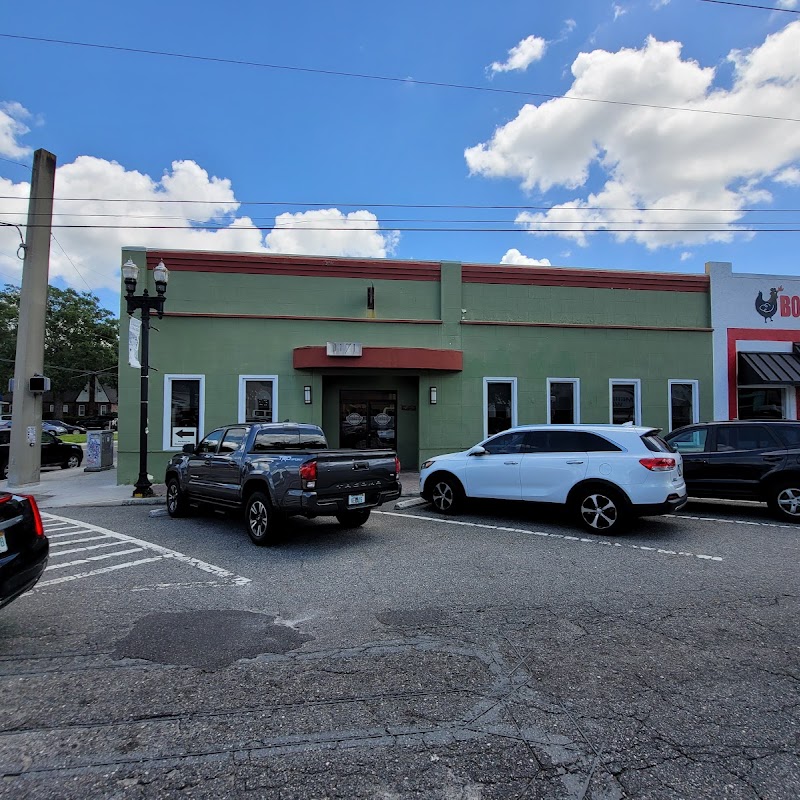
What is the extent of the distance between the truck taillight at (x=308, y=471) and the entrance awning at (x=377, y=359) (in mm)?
7388

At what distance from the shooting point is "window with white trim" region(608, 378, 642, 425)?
1616 cm

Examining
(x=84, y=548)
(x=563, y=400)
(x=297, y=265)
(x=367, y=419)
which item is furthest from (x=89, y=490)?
(x=563, y=400)

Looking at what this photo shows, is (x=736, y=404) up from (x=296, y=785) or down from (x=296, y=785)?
up

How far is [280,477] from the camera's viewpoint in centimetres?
725

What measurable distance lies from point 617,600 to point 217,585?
4099 millimetres

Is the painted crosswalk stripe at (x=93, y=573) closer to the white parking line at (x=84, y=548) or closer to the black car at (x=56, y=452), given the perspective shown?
the white parking line at (x=84, y=548)

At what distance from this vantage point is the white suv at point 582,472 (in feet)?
24.9

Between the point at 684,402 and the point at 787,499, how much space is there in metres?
8.22

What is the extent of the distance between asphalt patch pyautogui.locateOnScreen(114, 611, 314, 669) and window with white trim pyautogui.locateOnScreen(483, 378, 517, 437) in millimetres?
11742

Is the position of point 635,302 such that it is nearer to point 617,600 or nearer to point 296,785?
point 617,600

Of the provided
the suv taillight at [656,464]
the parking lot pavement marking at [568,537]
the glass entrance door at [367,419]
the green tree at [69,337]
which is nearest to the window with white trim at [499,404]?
the glass entrance door at [367,419]

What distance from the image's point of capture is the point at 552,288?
1605 cm

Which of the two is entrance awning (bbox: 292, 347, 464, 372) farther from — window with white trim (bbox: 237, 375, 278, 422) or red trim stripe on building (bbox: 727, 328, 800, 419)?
red trim stripe on building (bbox: 727, 328, 800, 419)

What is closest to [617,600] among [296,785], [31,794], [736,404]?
[296,785]
